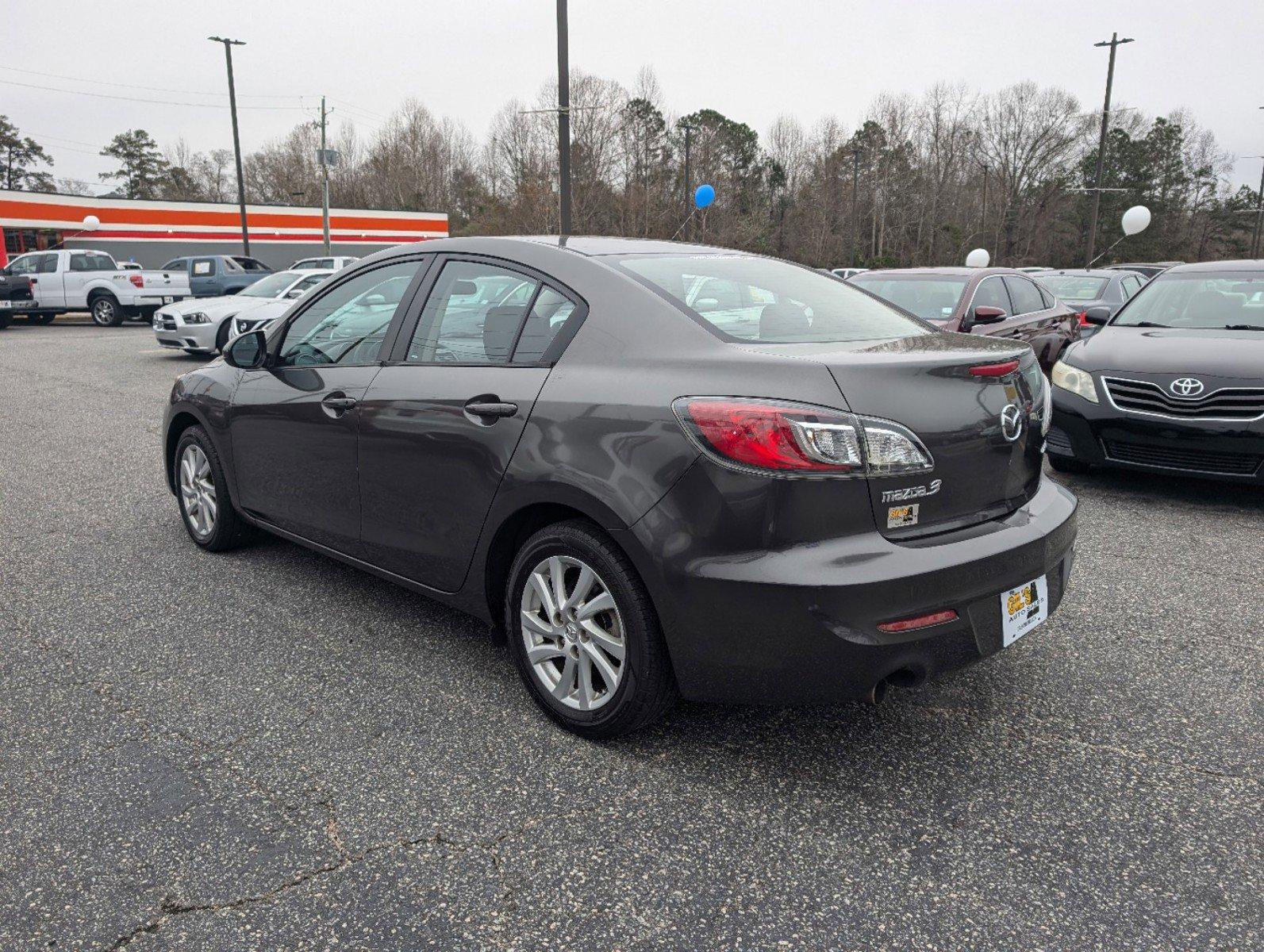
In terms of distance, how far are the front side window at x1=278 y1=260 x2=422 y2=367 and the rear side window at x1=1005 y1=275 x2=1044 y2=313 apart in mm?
7336

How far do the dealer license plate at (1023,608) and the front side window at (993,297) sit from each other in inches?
251

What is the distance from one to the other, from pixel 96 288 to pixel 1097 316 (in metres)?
24.6

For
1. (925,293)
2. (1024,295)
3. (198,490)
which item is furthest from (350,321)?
(1024,295)

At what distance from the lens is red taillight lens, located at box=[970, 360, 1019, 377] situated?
2748 millimetres

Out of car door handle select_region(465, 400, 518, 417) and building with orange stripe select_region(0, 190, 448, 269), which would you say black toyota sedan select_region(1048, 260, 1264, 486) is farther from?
building with orange stripe select_region(0, 190, 448, 269)

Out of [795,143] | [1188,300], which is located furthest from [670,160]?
[1188,300]

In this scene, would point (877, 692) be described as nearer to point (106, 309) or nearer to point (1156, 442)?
point (1156, 442)

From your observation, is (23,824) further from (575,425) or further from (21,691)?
(575,425)

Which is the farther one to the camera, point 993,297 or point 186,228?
point 186,228

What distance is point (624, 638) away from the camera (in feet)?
8.93

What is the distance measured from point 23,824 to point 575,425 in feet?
6.02

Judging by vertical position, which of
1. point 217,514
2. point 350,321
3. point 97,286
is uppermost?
point 97,286

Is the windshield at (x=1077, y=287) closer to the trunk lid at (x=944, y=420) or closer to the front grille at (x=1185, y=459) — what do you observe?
the front grille at (x=1185, y=459)

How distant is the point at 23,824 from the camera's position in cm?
250
